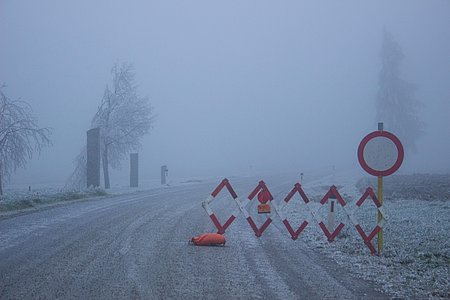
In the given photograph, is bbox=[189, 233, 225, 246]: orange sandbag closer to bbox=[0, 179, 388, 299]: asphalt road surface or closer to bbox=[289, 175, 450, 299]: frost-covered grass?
bbox=[0, 179, 388, 299]: asphalt road surface

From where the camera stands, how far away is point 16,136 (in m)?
26.1

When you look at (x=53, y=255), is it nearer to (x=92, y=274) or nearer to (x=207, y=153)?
(x=92, y=274)

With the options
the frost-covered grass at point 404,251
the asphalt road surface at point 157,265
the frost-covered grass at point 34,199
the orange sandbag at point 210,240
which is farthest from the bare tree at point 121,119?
the orange sandbag at point 210,240

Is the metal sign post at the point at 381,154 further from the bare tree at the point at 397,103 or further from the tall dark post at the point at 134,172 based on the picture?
the bare tree at the point at 397,103

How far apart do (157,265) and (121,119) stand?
95.9ft

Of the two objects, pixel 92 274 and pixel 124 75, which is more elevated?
pixel 124 75

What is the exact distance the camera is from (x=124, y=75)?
37.8 metres

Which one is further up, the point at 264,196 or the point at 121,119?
the point at 121,119

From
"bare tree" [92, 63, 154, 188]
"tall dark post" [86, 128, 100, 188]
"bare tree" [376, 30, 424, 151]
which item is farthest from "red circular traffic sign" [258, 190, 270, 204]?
"bare tree" [376, 30, 424, 151]

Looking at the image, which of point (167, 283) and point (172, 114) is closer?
point (167, 283)

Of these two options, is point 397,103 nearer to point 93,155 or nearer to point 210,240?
point 93,155

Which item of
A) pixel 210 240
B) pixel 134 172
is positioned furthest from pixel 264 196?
pixel 134 172

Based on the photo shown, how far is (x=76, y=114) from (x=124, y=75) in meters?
97.0

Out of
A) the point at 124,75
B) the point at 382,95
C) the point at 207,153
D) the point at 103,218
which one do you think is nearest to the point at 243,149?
the point at 207,153
